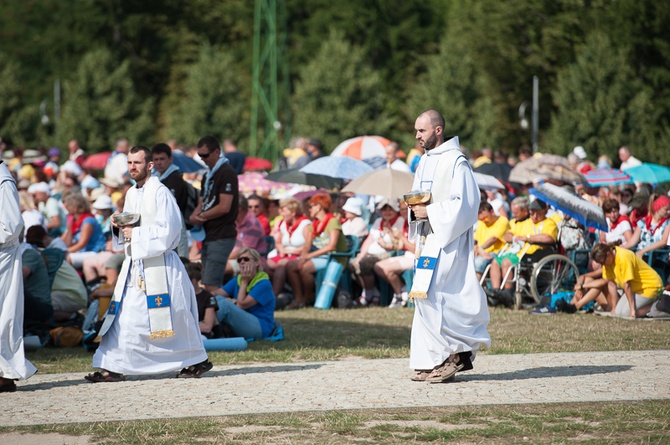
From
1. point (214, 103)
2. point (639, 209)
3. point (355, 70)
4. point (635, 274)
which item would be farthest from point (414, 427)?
Result: point (214, 103)

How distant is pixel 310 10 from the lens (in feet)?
204

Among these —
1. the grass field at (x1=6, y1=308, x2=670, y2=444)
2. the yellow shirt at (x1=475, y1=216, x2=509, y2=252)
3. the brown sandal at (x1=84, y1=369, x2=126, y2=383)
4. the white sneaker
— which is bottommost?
the white sneaker

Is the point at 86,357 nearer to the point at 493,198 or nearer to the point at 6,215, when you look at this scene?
the point at 6,215

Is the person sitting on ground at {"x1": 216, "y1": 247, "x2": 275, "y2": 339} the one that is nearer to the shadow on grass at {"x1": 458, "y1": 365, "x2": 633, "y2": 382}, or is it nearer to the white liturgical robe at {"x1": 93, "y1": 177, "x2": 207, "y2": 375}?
the white liturgical robe at {"x1": 93, "y1": 177, "x2": 207, "y2": 375}

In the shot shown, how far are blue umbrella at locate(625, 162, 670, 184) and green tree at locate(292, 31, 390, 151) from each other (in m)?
28.5

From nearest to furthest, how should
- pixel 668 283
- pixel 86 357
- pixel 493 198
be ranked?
pixel 86 357 < pixel 668 283 < pixel 493 198

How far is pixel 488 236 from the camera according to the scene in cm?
1611

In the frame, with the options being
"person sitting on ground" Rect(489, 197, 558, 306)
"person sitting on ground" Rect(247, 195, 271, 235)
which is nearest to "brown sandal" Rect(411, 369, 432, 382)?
"person sitting on ground" Rect(489, 197, 558, 306)

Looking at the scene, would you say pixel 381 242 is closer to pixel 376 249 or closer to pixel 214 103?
pixel 376 249

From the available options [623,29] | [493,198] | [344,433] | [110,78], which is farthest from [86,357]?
[110,78]

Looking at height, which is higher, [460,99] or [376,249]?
[460,99]

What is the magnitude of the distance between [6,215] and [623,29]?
35.7 m

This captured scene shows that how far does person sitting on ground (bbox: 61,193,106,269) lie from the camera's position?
645 inches

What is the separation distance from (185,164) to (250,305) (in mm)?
7076
